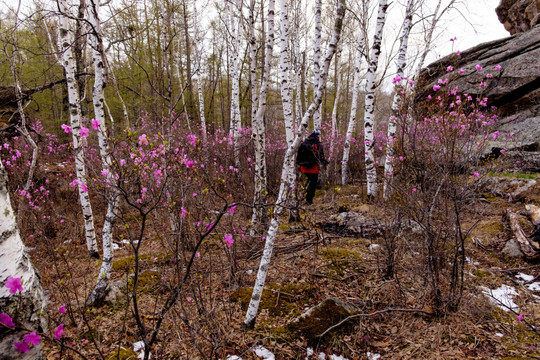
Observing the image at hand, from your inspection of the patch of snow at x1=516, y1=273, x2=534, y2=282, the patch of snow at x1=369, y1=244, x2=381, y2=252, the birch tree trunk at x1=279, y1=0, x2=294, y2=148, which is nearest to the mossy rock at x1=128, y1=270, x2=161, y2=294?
the birch tree trunk at x1=279, y1=0, x2=294, y2=148

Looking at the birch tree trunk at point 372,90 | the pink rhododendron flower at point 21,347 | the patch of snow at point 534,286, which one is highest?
the birch tree trunk at point 372,90

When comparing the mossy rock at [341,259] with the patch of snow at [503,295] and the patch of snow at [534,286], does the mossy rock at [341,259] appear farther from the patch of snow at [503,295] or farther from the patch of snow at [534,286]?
the patch of snow at [534,286]

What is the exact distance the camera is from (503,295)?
2.89 meters

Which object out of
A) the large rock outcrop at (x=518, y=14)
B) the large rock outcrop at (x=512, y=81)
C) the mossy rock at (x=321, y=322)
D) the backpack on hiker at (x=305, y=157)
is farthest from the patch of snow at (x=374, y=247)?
the large rock outcrop at (x=518, y=14)

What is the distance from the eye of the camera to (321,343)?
7.88 ft

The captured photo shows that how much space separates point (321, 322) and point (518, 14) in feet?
60.3

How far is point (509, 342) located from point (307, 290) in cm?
185

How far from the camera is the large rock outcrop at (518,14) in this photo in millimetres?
11914

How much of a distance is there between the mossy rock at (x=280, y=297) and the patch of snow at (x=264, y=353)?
1.58 ft

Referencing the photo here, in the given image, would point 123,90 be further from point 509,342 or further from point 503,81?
point 503,81

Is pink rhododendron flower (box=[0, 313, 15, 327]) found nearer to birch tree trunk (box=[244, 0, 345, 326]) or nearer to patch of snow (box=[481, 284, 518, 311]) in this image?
birch tree trunk (box=[244, 0, 345, 326])

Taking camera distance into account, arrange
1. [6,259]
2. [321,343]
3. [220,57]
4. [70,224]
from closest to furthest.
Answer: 1. [6,259]
2. [321,343]
3. [70,224]
4. [220,57]

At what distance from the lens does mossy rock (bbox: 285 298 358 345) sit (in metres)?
2.44

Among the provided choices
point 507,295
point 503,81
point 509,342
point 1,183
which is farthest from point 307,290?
point 503,81
